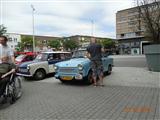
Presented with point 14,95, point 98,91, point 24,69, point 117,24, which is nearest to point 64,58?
point 24,69

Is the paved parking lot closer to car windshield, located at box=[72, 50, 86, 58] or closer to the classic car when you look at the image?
car windshield, located at box=[72, 50, 86, 58]

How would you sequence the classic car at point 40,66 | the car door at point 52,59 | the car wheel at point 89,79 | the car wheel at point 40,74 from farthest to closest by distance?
the car door at point 52,59 < the car wheel at point 40,74 < the classic car at point 40,66 < the car wheel at point 89,79

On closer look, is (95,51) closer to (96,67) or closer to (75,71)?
(96,67)

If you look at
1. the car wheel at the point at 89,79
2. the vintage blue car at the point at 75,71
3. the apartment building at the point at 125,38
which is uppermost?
the apartment building at the point at 125,38

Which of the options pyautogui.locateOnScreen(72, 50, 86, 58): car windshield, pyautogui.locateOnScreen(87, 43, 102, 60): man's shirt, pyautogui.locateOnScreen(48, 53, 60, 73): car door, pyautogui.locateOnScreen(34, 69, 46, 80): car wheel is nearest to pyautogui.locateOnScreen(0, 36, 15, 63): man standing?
pyautogui.locateOnScreen(87, 43, 102, 60): man's shirt

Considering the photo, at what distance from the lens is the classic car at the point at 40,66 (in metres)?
10.7

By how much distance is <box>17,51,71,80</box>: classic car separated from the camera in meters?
10.7

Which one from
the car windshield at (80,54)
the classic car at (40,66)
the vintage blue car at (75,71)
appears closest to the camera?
the vintage blue car at (75,71)

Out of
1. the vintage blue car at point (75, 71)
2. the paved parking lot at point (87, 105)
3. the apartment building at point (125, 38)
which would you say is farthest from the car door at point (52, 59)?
the apartment building at point (125, 38)

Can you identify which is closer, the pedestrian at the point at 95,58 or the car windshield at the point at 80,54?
the pedestrian at the point at 95,58

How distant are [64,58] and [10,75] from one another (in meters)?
6.68

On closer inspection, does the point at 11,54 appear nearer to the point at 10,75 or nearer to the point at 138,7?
the point at 10,75

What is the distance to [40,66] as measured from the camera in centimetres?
1109
